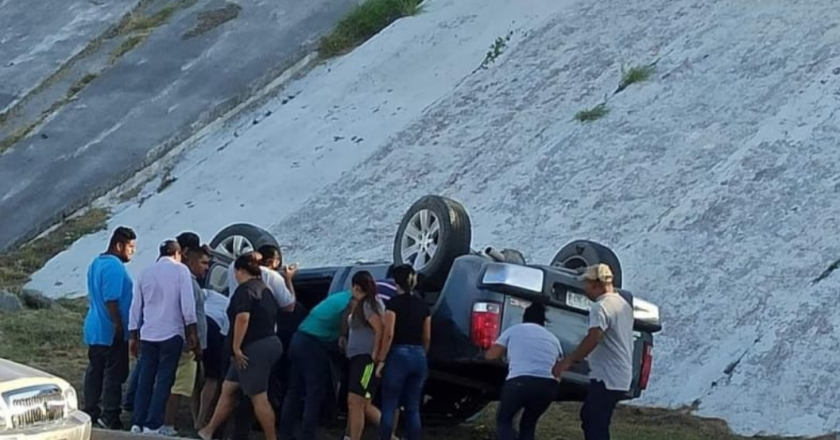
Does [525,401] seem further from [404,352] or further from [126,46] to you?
[126,46]

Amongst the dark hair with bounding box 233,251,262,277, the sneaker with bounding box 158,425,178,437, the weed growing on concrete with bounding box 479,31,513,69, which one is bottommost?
the weed growing on concrete with bounding box 479,31,513,69

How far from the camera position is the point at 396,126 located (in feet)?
63.8

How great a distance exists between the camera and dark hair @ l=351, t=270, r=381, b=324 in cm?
1013

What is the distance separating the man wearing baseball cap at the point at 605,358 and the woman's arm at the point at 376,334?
4.03 ft

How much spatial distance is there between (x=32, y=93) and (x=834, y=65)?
42.0ft

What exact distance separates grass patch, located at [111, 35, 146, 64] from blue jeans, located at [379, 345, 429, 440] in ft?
50.7

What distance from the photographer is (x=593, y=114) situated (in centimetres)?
1755

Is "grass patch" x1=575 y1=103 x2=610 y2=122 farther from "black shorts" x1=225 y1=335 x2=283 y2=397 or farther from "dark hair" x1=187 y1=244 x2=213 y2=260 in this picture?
"black shorts" x1=225 y1=335 x2=283 y2=397

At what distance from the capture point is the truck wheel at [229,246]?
38.4 ft

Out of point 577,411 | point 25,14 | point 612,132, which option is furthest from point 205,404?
point 25,14

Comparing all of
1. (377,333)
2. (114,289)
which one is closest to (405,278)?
(377,333)

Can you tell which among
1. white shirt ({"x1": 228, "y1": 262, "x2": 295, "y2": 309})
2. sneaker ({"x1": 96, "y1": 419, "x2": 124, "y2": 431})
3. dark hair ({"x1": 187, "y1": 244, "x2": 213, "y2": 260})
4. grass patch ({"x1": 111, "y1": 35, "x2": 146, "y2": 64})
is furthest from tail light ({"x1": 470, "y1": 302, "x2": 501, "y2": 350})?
grass patch ({"x1": 111, "y1": 35, "x2": 146, "y2": 64})

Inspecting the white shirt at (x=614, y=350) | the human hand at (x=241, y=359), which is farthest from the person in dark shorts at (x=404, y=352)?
the white shirt at (x=614, y=350)

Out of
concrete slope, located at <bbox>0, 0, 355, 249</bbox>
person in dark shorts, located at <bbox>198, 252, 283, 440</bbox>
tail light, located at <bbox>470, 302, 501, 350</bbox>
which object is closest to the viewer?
→ tail light, located at <bbox>470, 302, 501, 350</bbox>
